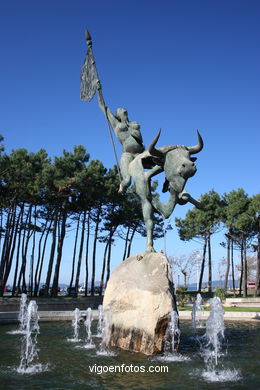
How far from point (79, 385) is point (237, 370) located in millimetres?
3166

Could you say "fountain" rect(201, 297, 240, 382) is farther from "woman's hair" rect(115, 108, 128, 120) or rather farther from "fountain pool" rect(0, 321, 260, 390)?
"woman's hair" rect(115, 108, 128, 120)

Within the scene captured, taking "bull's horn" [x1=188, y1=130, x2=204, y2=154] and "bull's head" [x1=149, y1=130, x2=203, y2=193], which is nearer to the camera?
"bull's horn" [x1=188, y1=130, x2=204, y2=154]

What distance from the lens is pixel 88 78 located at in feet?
42.3

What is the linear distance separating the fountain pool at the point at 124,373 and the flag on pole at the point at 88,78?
7.82 m

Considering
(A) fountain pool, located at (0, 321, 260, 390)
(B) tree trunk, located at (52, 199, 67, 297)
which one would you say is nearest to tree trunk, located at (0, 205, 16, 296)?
(B) tree trunk, located at (52, 199, 67, 297)

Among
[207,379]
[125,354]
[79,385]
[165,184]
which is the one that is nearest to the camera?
[79,385]

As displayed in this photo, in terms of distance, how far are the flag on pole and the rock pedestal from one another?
5855 millimetres

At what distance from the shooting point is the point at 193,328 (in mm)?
14508

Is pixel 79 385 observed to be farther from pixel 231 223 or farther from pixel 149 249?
pixel 231 223

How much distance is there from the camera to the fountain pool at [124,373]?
6.39m

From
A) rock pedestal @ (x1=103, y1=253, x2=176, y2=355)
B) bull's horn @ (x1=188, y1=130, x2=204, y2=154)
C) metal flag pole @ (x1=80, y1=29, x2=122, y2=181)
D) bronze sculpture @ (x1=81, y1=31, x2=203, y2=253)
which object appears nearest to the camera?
rock pedestal @ (x1=103, y1=253, x2=176, y2=355)

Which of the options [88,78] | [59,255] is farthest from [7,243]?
[88,78]

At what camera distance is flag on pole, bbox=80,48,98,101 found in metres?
12.6

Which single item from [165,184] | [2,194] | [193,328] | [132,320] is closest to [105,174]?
[2,194]
